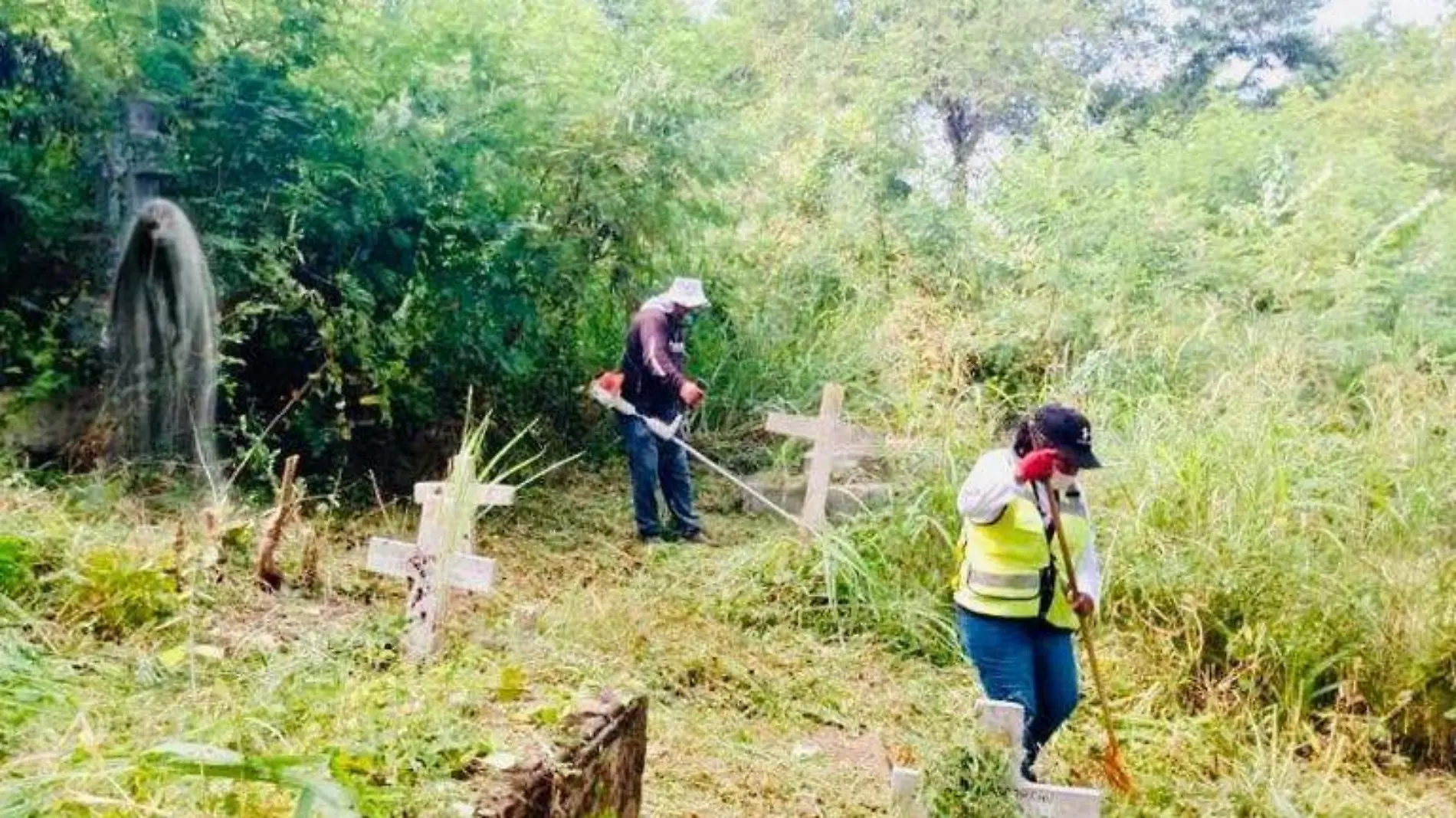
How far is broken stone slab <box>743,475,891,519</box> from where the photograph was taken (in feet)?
23.9

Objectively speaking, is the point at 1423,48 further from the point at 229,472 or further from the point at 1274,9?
the point at 229,472

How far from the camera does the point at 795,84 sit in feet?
54.5

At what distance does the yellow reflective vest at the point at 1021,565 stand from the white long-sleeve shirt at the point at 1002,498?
0.08 ft

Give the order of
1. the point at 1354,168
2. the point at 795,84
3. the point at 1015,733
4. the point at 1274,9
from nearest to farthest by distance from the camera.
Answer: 1. the point at 1015,733
2. the point at 1354,168
3. the point at 795,84
4. the point at 1274,9

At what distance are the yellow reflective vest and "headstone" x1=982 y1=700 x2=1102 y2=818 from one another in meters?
0.41

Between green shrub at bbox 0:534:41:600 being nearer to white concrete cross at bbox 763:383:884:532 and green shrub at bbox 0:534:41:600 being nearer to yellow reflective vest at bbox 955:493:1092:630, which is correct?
yellow reflective vest at bbox 955:493:1092:630

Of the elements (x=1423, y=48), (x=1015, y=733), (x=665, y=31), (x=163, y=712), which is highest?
(x=1423, y=48)

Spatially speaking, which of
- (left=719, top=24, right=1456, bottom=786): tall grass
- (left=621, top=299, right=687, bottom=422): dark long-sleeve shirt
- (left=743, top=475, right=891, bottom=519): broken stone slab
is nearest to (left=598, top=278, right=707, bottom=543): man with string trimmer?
(left=621, top=299, right=687, bottom=422): dark long-sleeve shirt

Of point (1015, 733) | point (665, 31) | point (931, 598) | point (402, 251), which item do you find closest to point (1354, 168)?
point (665, 31)

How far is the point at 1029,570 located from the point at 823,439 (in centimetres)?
325

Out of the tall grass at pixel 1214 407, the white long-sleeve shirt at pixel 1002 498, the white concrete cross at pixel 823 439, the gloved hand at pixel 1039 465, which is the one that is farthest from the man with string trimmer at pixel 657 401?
the gloved hand at pixel 1039 465

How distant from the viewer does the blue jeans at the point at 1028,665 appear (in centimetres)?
406

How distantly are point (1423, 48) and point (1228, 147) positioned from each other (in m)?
8.93

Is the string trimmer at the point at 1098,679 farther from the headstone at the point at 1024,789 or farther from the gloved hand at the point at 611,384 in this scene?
the gloved hand at the point at 611,384
